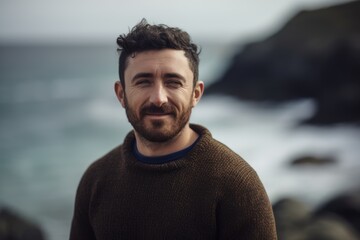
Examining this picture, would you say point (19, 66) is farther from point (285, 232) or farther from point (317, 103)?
point (285, 232)

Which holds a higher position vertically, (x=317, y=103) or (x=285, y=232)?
(x=317, y=103)

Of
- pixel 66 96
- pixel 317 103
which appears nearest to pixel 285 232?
pixel 317 103

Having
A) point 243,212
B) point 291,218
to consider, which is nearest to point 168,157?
point 243,212

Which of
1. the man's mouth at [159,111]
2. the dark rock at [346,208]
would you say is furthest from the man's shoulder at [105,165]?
the dark rock at [346,208]

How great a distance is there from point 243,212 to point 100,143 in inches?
730

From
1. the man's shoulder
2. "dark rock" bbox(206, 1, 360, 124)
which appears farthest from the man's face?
"dark rock" bbox(206, 1, 360, 124)

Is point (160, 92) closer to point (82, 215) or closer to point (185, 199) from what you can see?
point (185, 199)

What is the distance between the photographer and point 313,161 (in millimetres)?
11734

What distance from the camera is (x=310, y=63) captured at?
18.9m

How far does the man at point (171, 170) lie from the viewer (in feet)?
5.75

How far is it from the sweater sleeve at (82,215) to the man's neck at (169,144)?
0.32 metres

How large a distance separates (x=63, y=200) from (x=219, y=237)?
1142 centimetres

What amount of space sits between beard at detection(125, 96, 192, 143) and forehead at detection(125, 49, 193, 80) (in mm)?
127

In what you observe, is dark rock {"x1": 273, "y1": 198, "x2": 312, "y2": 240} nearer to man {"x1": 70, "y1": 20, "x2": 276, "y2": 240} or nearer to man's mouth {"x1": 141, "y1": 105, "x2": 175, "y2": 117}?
man {"x1": 70, "y1": 20, "x2": 276, "y2": 240}
